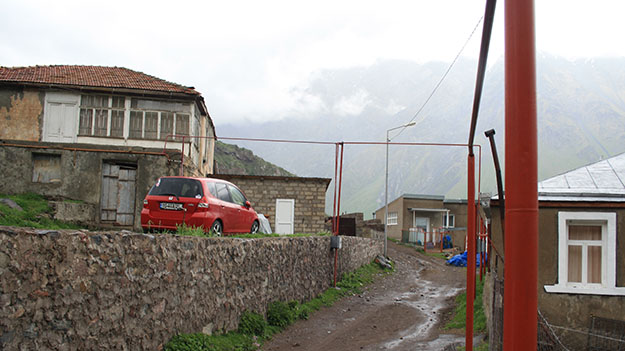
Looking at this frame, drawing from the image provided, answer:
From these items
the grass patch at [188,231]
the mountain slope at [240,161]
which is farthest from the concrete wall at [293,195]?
the mountain slope at [240,161]

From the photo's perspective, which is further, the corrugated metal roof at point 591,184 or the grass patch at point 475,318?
the grass patch at point 475,318

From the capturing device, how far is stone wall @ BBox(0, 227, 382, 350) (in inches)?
166

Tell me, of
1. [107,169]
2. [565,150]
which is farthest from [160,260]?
[565,150]

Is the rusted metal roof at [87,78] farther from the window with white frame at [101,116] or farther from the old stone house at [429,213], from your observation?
the old stone house at [429,213]

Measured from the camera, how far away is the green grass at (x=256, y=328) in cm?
721

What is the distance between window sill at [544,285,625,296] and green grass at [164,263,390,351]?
18.7 feet

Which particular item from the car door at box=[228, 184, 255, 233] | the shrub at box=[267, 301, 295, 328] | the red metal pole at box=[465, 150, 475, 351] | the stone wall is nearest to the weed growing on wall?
the stone wall

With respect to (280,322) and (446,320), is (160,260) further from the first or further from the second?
(446,320)

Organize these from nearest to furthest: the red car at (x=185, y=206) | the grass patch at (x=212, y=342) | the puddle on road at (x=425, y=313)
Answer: the grass patch at (x=212, y=342), the puddle on road at (x=425, y=313), the red car at (x=185, y=206)

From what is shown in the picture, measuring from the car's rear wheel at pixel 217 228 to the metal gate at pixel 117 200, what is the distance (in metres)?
10.2

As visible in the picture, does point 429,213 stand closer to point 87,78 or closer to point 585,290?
point 87,78

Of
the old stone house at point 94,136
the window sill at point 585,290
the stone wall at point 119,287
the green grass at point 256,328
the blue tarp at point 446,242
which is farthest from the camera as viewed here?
the blue tarp at point 446,242

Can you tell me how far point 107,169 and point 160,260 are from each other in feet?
50.2

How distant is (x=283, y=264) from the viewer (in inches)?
478
